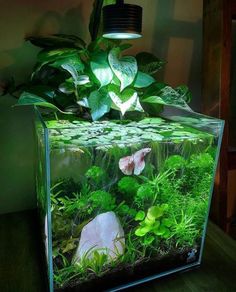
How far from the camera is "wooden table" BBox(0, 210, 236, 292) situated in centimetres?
60

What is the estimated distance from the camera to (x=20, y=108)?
882mm

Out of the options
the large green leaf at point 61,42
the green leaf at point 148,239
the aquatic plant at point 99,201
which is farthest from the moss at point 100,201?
the large green leaf at point 61,42

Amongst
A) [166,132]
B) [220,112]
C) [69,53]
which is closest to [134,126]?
[166,132]

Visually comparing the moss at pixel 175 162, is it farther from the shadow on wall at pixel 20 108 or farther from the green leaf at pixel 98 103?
the shadow on wall at pixel 20 108

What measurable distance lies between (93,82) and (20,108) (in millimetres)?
319

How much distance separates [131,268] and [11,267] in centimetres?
27

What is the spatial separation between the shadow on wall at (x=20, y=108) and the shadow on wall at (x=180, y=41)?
24cm

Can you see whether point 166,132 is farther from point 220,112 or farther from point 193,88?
point 193,88

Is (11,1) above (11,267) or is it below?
above

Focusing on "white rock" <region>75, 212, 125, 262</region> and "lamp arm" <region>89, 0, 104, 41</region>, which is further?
"lamp arm" <region>89, 0, 104, 41</region>

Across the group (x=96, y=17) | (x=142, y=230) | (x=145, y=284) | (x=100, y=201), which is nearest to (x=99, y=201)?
(x=100, y=201)

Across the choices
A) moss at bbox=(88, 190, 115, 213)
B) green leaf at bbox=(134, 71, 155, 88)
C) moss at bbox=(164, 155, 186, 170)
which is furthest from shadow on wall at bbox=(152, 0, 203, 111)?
moss at bbox=(88, 190, 115, 213)

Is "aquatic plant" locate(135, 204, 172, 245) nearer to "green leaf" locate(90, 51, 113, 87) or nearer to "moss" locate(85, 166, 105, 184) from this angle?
"moss" locate(85, 166, 105, 184)

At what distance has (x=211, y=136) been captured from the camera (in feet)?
2.02
